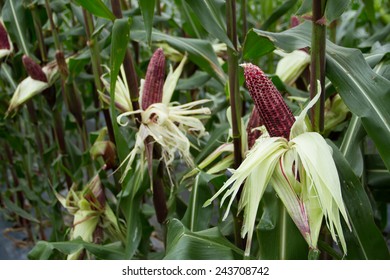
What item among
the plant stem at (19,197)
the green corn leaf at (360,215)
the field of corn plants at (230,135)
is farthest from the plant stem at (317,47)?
the plant stem at (19,197)

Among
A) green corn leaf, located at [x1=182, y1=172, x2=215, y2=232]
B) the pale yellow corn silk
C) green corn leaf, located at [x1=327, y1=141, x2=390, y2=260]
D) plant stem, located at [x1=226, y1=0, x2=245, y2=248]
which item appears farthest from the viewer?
green corn leaf, located at [x1=182, y1=172, x2=215, y2=232]

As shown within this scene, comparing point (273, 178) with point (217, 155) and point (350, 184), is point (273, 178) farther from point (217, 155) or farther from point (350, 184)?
point (217, 155)

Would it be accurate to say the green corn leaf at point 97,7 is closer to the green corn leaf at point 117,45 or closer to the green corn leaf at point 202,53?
the green corn leaf at point 117,45

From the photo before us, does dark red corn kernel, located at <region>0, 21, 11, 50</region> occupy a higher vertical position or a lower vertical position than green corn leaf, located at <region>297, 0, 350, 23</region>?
lower

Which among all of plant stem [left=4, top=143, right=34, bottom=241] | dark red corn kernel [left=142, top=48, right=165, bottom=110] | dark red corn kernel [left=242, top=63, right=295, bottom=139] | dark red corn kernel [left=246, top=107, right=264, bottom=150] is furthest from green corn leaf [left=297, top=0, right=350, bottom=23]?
plant stem [left=4, top=143, right=34, bottom=241]

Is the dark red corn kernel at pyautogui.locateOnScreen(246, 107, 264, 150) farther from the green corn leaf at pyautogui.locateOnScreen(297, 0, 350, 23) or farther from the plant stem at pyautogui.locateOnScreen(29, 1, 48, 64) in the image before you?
the plant stem at pyautogui.locateOnScreen(29, 1, 48, 64)

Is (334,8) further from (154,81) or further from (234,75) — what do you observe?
(154,81)
